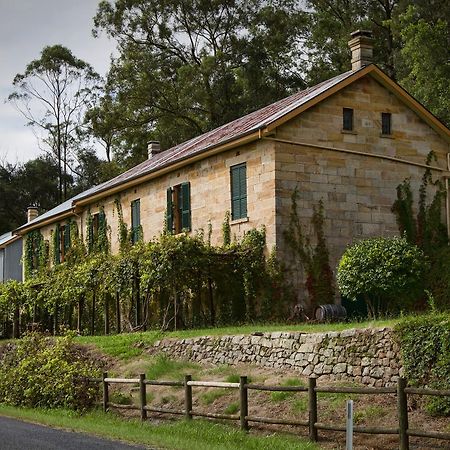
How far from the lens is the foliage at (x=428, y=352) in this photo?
1546cm

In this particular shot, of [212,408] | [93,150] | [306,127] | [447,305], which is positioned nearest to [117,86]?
[93,150]

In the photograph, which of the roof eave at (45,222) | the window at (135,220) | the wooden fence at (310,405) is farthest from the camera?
the roof eave at (45,222)

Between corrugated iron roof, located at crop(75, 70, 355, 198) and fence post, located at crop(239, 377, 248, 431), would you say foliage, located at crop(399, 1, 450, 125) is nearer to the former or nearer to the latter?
corrugated iron roof, located at crop(75, 70, 355, 198)

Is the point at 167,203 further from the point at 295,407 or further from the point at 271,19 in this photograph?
the point at 271,19

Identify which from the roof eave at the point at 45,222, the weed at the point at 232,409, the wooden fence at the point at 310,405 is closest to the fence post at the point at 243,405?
the wooden fence at the point at 310,405

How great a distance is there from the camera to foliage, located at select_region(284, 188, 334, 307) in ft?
87.8

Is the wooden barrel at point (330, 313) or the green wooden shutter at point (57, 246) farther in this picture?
the green wooden shutter at point (57, 246)

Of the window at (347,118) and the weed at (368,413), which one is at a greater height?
the window at (347,118)

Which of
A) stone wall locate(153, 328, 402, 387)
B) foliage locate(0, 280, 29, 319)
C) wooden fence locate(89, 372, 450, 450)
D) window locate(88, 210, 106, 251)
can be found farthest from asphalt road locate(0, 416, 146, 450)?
foliage locate(0, 280, 29, 319)

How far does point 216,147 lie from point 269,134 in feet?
7.79

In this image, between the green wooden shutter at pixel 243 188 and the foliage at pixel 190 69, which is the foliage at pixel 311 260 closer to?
the green wooden shutter at pixel 243 188

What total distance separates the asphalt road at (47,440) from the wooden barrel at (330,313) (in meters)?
8.44

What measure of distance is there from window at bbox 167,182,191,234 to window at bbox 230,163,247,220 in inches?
102

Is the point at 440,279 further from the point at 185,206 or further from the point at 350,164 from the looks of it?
the point at 185,206
